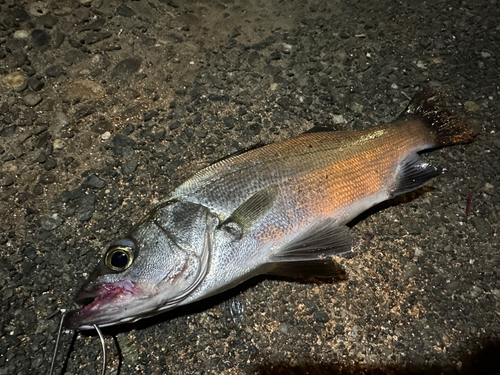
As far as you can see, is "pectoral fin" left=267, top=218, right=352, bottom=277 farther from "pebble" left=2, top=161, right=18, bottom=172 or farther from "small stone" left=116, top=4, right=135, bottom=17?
"small stone" left=116, top=4, right=135, bottom=17

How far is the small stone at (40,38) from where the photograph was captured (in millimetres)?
3061

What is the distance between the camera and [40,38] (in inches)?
121

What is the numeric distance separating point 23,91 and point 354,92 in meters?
2.85

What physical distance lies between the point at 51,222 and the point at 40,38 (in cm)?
178

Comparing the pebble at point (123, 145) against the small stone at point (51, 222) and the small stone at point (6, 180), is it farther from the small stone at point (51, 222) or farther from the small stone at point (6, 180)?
the small stone at point (6, 180)

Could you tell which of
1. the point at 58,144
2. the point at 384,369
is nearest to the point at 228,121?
the point at 58,144

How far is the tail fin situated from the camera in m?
2.71

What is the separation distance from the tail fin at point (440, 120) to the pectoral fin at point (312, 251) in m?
1.25

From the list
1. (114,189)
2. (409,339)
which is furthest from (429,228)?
(114,189)

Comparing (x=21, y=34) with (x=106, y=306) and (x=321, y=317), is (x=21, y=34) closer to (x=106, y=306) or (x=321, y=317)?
(x=106, y=306)

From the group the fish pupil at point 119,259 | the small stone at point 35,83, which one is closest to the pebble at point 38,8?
the small stone at point 35,83

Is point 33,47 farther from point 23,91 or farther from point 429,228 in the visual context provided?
point 429,228

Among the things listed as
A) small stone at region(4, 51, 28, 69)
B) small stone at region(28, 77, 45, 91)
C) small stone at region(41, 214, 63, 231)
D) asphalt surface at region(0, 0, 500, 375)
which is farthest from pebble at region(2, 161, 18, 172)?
small stone at region(4, 51, 28, 69)

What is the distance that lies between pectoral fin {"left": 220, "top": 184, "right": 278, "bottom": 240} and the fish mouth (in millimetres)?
595
